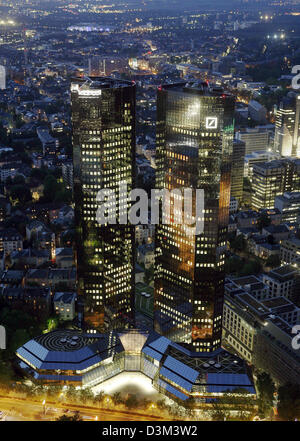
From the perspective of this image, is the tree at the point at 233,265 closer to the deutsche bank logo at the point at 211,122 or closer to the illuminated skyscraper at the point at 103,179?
the illuminated skyscraper at the point at 103,179

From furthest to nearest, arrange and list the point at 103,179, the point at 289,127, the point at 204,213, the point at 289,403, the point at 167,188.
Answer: the point at 289,127 → the point at 103,179 → the point at 167,188 → the point at 204,213 → the point at 289,403

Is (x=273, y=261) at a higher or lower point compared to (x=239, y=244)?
lower

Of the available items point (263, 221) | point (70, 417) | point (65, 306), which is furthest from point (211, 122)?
point (263, 221)

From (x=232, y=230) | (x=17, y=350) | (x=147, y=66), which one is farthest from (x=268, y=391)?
(x=147, y=66)

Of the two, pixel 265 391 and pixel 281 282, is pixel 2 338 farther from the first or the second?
pixel 281 282

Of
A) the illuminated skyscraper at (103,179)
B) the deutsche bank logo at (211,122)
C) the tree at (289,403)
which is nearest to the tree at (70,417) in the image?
the illuminated skyscraper at (103,179)

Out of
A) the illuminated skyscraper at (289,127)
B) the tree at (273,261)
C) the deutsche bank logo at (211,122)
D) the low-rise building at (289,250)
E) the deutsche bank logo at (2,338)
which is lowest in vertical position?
the tree at (273,261)

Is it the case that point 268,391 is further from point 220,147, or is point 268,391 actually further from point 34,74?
point 34,74
